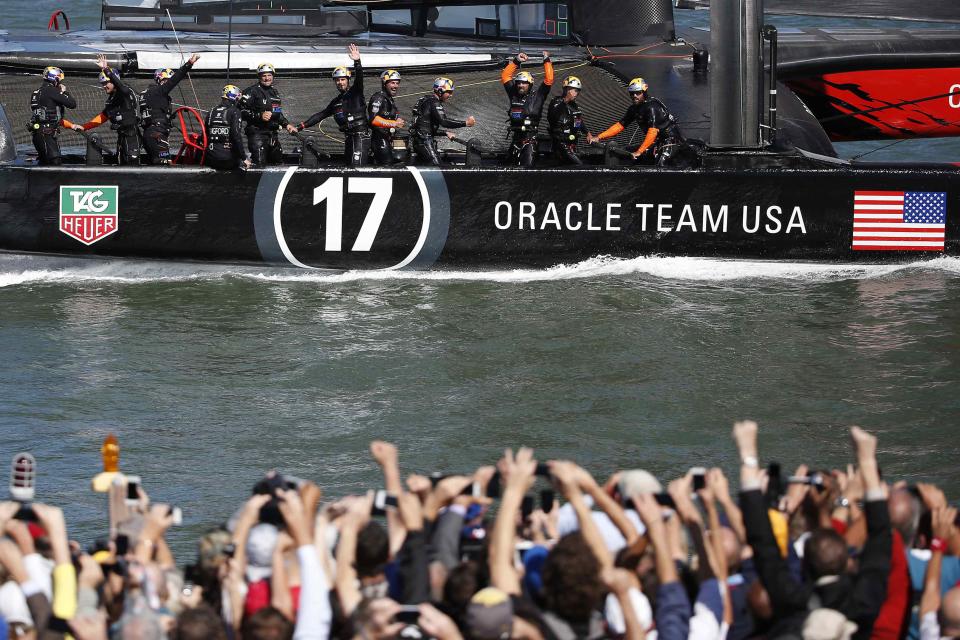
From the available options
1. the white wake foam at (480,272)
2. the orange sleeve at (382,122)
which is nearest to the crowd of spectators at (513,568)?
the white wake foam at (480,272)

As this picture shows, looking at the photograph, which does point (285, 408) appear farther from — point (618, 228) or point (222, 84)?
point (222, 84)

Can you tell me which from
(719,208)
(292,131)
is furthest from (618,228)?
(292,131)

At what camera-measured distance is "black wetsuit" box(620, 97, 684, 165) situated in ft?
48.5

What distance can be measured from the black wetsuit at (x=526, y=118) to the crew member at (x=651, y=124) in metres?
0.75

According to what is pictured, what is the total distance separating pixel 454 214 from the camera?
579 inches

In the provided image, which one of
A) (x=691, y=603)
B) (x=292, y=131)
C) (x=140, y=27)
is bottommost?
(x=691, y=603)

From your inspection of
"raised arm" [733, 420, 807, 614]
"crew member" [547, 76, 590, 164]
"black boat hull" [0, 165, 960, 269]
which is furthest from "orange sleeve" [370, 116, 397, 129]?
"raised arm" [733, 420, 807, 614]

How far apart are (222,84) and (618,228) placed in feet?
17.7

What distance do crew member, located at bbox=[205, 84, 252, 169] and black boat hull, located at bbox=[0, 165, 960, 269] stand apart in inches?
5.8

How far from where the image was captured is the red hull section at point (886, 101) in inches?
A: 729

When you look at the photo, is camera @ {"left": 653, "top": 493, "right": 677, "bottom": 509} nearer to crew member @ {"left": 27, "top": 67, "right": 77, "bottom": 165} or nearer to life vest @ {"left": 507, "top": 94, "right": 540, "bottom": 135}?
life vest @ {"left": 507, "top": 94, "right": 540, "bottom": 135}

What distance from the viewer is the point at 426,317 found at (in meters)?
13.4

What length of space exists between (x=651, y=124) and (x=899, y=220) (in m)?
2.77

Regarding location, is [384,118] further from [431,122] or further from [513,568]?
[513,568]
